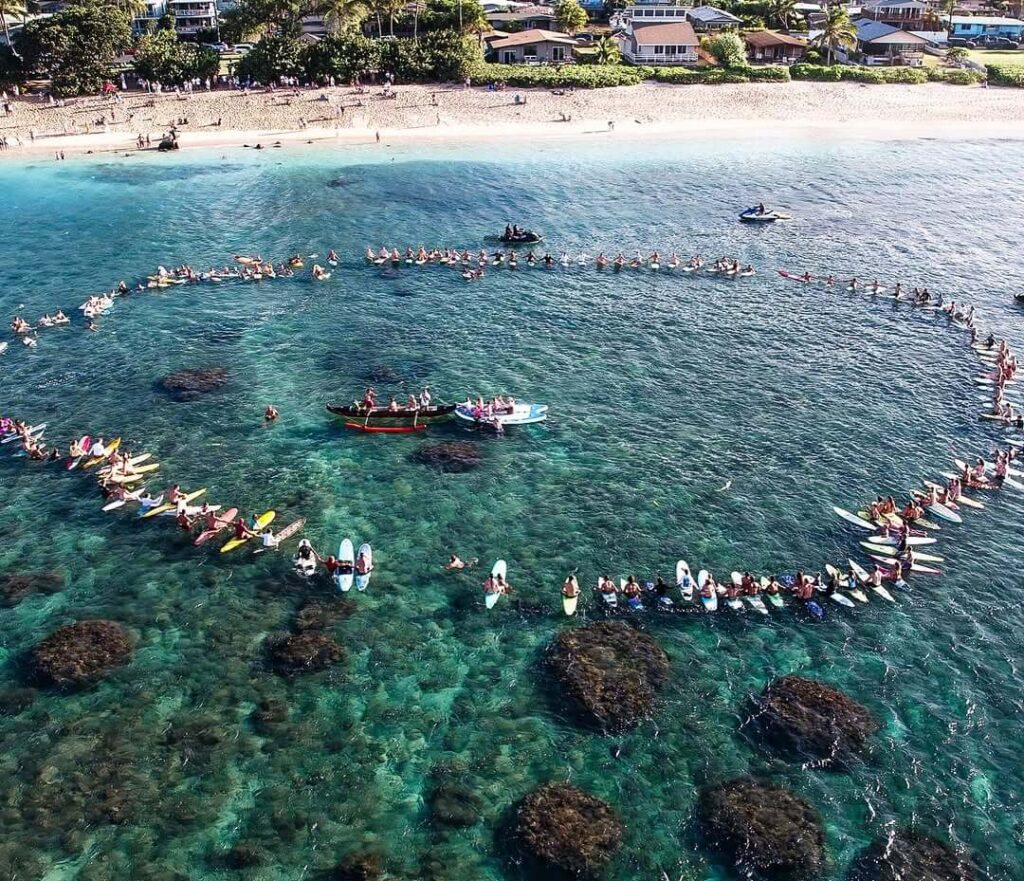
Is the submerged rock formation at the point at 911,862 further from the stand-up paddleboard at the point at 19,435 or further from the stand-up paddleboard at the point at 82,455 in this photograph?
the stand-up paddleboard at the point at 19,435

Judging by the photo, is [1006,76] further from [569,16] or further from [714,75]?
[569,16]

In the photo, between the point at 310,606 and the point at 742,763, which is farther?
the point at 310,606

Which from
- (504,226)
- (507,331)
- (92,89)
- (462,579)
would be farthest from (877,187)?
(92,89)

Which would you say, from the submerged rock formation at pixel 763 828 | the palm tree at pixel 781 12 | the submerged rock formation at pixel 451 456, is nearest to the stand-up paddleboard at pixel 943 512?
the submerged rock formation at pixel 763 828

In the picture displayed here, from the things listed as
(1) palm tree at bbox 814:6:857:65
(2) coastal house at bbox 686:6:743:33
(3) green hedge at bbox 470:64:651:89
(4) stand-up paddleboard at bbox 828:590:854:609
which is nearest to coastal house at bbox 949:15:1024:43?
(1) palm tree at bbox 814:6:857:65

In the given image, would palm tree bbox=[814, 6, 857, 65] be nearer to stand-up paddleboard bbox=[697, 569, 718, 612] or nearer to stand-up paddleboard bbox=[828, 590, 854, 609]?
stand-up paddleboard bbox=[828, 590, 854, 609]

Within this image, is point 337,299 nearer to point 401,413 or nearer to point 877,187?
point 401,413
